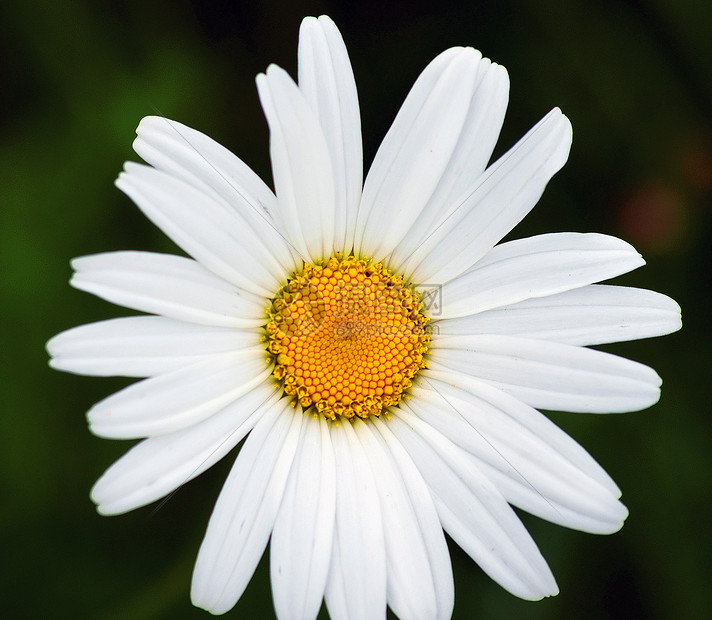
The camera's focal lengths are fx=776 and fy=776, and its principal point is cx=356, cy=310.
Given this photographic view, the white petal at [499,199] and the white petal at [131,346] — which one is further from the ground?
the white petal at [499,199]

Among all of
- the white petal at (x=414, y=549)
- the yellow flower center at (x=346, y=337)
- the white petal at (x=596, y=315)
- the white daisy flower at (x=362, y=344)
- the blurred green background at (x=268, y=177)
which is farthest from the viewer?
the blurred green background at (x=268, y=177)

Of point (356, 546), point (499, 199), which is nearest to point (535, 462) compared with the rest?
point (356, 546)

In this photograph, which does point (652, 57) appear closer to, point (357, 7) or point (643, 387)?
point (357, 7)

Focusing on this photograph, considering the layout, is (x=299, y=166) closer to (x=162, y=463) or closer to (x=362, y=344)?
(x=362, y=344)

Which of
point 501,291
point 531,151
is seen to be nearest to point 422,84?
point 531,151

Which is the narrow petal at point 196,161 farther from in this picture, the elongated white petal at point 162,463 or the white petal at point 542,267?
the white petal at point 542,267

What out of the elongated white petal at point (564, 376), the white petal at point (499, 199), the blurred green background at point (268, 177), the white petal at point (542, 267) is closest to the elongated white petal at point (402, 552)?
the elongated white petal at point (564, 376)
